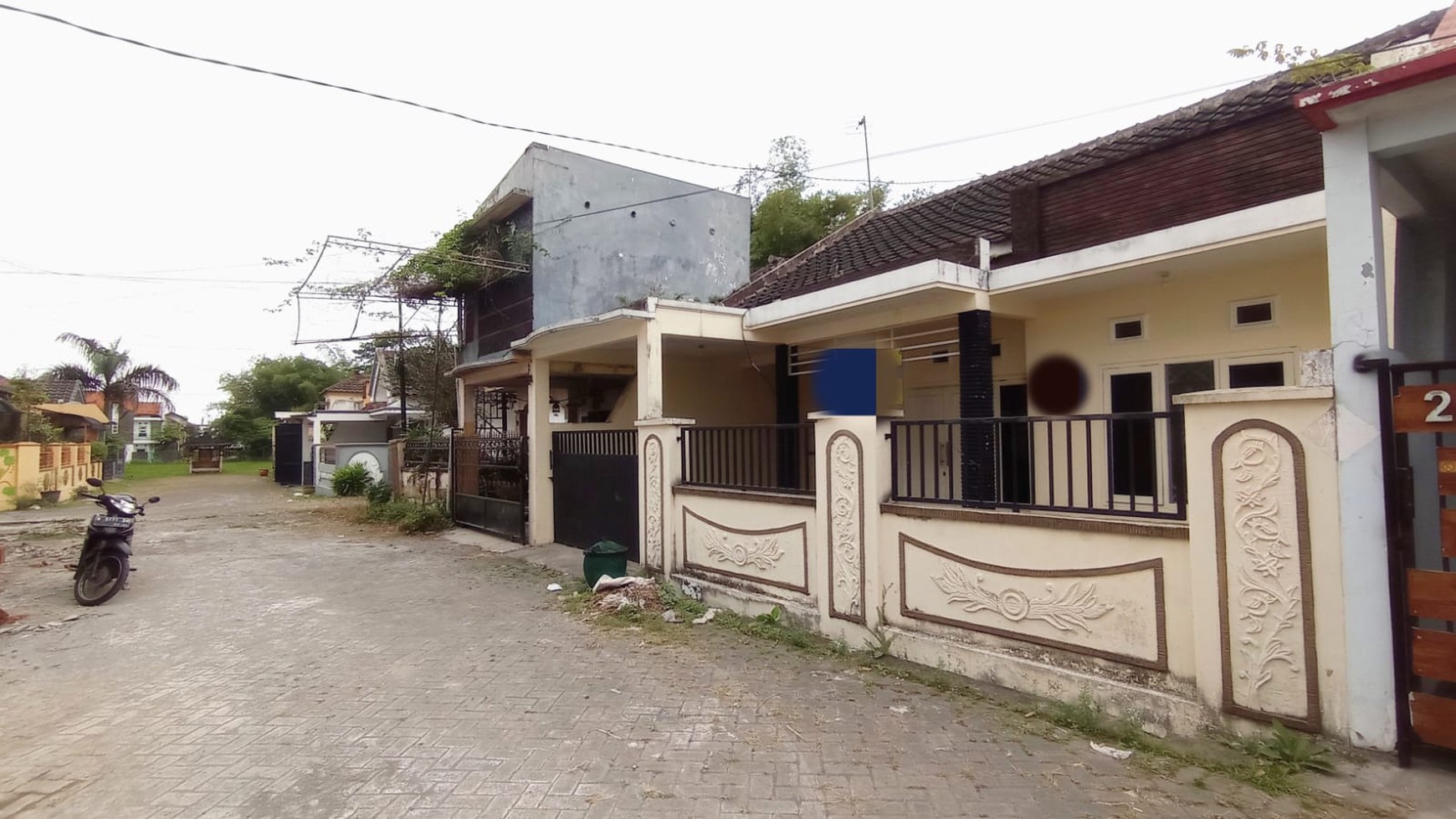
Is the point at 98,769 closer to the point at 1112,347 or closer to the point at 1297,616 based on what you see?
the point at 1297,616

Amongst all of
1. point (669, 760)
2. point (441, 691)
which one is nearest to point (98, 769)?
point (441, 691)

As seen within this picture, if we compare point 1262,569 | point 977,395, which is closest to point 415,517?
point 977,395

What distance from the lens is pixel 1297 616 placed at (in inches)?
128

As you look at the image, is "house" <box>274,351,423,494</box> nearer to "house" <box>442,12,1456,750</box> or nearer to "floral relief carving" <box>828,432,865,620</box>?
"house" <box>442,12,1456,750</box>

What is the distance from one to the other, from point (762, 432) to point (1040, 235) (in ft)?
11.1

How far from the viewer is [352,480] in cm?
1866

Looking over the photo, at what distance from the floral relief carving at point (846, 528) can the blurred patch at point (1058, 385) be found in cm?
295

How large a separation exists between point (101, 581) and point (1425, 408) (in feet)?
35.1

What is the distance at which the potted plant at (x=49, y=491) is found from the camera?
1703 cm

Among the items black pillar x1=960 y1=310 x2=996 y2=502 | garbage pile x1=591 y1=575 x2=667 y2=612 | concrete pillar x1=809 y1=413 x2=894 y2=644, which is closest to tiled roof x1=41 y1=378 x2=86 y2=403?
garbage pile x1=591 y1=575 x2=667 y2=612

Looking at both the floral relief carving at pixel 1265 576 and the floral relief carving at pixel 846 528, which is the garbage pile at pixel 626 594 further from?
the floral relief carving at pixel 1265 576

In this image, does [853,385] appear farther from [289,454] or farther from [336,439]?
[289,454]

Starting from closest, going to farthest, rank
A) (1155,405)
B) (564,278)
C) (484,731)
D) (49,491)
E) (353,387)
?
1. (484,731)
2. (1155,405)
3. (564,278)
4. (49,491)
5. (353,387)

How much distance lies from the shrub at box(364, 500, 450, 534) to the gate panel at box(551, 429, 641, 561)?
11.4ft
